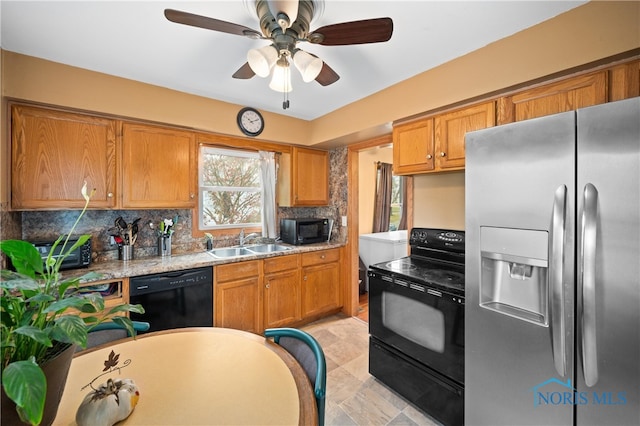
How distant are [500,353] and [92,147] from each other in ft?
10.2

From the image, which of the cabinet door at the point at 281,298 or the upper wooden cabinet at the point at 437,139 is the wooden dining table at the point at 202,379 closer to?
the cabinet door at the point at 281,298

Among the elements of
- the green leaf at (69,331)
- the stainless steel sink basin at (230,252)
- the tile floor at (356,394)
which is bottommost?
the tile floor at (356,394)

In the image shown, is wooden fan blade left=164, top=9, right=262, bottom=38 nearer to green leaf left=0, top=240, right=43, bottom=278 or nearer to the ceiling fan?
the ceiling fan

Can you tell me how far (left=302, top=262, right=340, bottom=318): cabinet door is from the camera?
3.06m

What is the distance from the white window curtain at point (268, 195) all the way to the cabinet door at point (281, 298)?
0.60 metres

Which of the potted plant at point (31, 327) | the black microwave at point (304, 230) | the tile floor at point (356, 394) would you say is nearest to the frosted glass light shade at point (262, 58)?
the potted plant at point (31, 327)

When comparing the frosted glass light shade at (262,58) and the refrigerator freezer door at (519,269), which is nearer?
the refrigerator freezer door at (519,269)

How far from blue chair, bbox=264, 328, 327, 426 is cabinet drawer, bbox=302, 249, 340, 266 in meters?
1.71

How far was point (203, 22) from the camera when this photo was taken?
1257 millimetres

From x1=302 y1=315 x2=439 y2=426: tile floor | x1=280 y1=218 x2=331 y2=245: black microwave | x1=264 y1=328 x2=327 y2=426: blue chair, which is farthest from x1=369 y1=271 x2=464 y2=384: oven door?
x1=280 y1=218 x2=331 y2=245: black microwave

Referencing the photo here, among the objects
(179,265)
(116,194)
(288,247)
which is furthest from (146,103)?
(288,247)

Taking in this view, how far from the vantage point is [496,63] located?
5.69 ft

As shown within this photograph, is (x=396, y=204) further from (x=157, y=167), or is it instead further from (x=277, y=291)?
(x=157, y=167)

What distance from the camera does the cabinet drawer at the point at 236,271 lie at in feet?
8.01
